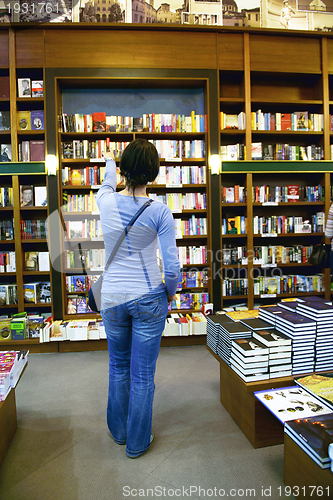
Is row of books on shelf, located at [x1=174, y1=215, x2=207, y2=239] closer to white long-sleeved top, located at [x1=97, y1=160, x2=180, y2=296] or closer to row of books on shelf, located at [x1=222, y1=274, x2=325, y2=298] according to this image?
row of books on shelf, located at [x1=222, y1=274, x2=325, y2=298]

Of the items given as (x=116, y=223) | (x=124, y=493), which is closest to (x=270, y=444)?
(x=124, y=493)

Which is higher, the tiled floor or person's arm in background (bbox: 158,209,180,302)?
person's arm in background (bbox: 158,209,180,302)

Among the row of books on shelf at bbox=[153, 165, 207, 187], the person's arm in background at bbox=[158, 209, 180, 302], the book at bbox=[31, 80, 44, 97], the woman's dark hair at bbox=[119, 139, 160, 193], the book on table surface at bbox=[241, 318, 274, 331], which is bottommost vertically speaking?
the book on table surface at bbox=[241, 318, 274, 331]

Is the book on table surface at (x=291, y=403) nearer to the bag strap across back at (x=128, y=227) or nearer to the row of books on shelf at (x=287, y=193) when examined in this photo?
the bag strap across back at (x=128, y=227)

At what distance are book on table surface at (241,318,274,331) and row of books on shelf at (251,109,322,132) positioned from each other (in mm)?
2489

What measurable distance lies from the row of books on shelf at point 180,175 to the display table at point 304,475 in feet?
8.95

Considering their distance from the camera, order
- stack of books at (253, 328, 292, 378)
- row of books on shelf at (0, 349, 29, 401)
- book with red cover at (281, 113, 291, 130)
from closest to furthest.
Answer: row of books on shelf at (0, 349, 29, 401)
stack of books at (253, 328, 292, 378)
book with red cover at (281, 113, 291, 130)

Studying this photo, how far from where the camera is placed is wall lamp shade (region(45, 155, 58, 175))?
3346mm

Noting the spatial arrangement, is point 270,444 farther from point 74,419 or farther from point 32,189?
point 32,189

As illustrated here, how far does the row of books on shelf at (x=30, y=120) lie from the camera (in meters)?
3.48

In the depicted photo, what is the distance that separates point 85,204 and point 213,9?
2.76m

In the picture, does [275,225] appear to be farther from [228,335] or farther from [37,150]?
[37,150]

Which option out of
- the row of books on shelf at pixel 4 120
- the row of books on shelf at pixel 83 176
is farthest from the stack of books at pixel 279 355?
the row of books on shelf at pixel 4 120

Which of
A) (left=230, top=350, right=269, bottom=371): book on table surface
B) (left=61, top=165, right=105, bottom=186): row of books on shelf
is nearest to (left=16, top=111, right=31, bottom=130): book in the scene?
(left=61, top=165, right=105, bottom=186): row of books on shelf
